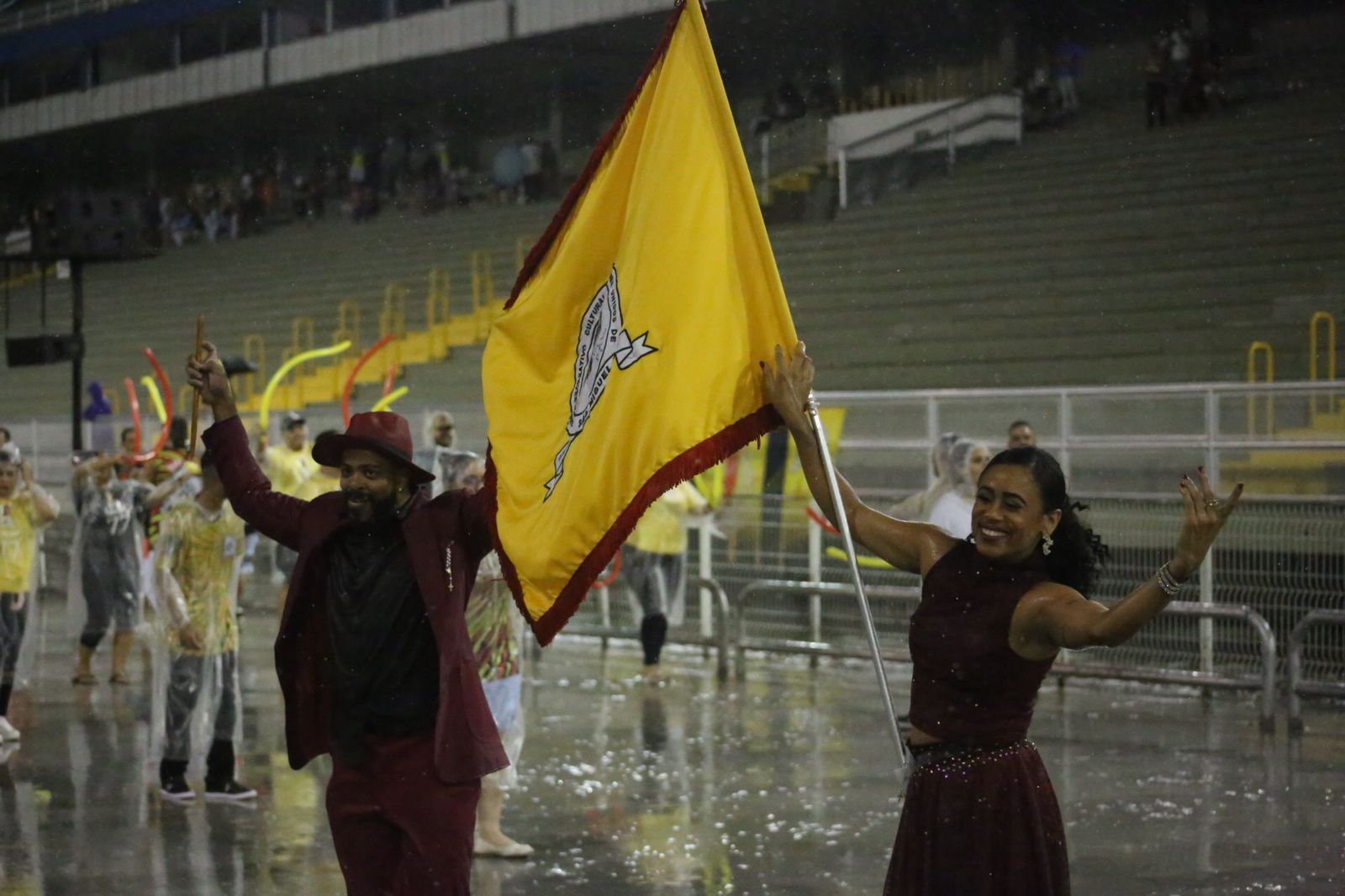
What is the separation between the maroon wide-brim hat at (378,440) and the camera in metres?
4.79

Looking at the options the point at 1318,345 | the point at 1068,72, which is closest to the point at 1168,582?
the point at 1318,345

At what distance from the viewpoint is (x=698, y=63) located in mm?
4508

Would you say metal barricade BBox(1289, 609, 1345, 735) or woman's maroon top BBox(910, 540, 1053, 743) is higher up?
woman's maroon top BBox(910, 540, 1053, 743)

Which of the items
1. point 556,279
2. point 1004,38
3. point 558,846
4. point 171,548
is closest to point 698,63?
point 556,279

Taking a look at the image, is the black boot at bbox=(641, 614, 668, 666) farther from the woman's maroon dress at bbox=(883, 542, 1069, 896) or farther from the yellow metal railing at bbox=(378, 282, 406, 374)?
the yellow metal railing at bbox=(378, 282, 406, 374)

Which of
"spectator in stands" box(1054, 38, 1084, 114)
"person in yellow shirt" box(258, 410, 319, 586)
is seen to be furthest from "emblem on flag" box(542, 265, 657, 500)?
"spectator in stands" box(1054, 38, 1084, 114)

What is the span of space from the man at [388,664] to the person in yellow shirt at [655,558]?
8.08 m

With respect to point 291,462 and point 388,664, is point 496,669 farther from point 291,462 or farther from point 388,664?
point 291,462

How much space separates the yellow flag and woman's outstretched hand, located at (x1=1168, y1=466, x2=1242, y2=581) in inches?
44.5

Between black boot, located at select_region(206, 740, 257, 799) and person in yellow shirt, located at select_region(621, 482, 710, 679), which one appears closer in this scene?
black boot, located at select_region(206, 740, 257, 799)

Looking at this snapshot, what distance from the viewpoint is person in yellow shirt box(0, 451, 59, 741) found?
10477 millimetres

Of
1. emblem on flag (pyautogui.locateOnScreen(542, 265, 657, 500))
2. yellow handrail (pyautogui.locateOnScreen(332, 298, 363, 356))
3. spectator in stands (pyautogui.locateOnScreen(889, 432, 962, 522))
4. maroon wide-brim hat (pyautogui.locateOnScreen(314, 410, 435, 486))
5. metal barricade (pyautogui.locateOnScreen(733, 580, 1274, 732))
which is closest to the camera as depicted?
emblem on flag (pyautogui.locateOnScreen(542, 265, 657, 500))

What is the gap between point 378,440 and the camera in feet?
15.7

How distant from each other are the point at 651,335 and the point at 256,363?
83.0 ft
